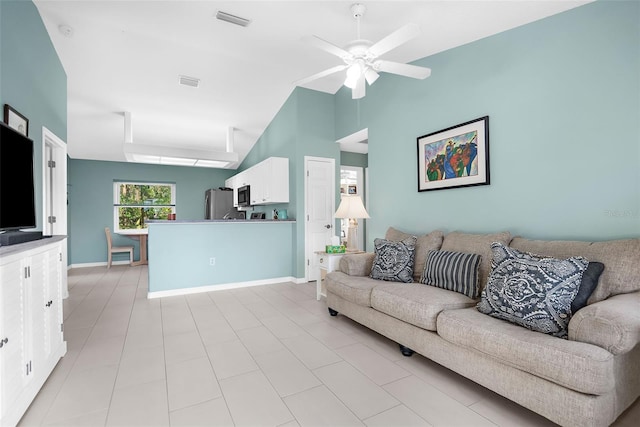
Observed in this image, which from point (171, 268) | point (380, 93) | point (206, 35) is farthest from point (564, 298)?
point (171, 268)

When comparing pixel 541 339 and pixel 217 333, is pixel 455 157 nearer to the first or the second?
pixel 541 339

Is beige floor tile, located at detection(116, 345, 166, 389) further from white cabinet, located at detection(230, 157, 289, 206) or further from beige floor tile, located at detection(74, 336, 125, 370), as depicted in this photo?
white cabinet, located at detection(230, 157, 289, 206)

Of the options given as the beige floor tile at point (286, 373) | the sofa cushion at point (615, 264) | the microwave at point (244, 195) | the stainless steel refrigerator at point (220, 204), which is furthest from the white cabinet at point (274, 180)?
the sofa cushion at point (615, 264)

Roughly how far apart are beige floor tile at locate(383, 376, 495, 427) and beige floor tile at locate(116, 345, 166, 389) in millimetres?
1517

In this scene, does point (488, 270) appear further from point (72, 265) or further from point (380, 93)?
point (72, 265)

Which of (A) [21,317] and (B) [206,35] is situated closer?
(A) [21,317]

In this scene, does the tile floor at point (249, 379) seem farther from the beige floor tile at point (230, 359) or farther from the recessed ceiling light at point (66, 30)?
the recessed ceiling light at point (66, 30)

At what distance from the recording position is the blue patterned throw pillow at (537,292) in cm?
167

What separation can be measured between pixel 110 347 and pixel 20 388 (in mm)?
947

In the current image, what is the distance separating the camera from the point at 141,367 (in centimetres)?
219

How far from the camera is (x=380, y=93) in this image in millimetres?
4043

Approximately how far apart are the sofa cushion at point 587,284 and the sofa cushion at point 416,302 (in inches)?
25.2

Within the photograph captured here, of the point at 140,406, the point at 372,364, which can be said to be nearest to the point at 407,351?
the point at 372,364

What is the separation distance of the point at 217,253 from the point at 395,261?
2.68 metres
